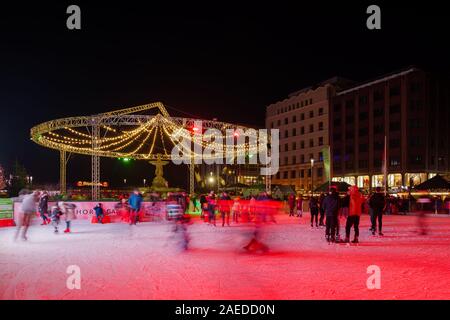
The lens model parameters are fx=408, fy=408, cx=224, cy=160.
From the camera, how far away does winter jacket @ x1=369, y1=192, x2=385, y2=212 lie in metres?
13.2

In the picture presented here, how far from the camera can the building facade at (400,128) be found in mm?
52031

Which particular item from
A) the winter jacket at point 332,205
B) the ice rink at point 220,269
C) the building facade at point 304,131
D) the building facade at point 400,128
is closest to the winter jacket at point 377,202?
the ice rink at point 220,269

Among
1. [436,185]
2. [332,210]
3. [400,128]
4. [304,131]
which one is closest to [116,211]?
[332,210]

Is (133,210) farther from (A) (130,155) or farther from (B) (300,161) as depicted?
(B) (300,161)

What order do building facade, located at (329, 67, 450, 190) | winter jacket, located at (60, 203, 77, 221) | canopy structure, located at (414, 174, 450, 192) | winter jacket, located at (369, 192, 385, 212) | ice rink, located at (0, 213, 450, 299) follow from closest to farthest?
ice rink, located at (0, 213, 450, 299) < winter jacket, located at (369, 192, 385, 212) < winter jacket, located at (60, 203, 77, 221) < canopy structure, located at (414, 174, 450, 192) < building facade, located at (329, 67, 450, 190)

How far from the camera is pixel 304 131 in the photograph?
6788 centimetres

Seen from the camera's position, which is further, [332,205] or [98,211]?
[98,211]

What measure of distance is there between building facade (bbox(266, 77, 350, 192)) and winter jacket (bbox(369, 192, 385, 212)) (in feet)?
161

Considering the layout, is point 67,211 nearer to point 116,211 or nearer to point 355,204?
point 116,211

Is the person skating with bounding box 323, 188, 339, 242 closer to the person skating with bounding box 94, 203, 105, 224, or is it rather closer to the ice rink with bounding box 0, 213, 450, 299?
the ice rink with bounding box 0, 213, 450, 299

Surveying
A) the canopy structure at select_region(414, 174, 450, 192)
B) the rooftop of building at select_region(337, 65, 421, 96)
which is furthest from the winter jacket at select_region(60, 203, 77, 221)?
the rooftop of building at select_region(337, 65, 421, 96)

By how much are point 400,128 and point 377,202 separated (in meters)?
44.5
